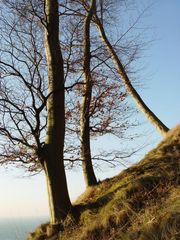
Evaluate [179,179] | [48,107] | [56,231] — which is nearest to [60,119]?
[48,107]

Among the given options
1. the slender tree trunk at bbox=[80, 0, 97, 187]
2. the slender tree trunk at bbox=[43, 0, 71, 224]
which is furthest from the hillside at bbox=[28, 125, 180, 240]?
the slender tree trunk at bbox=[80, 0, 97, 187]

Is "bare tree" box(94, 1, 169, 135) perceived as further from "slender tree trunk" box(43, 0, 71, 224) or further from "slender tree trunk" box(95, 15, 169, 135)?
"slender tree trunk" box(43, 0, 71, 224)

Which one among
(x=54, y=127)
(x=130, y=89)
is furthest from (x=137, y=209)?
(x=130, y=89)

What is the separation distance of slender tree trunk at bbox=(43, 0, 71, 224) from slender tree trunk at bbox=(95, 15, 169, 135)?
415cm

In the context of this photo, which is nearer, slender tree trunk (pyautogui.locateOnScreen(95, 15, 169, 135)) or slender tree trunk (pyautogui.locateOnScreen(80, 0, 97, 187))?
slender tree trunk (pyautogui.locateOnScreen(80, 0, 97, 187))

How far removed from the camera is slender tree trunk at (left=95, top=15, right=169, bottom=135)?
46.1ft

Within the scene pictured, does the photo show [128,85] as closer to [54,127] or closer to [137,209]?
[54,127]

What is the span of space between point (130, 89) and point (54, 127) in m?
5.36

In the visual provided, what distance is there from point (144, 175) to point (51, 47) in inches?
160

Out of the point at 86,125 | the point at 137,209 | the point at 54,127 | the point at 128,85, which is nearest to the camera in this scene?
the point at 137,209

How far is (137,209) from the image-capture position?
312 inches

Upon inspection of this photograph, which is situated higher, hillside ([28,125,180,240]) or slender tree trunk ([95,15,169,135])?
slender tree trunk ([95,15,169,135])

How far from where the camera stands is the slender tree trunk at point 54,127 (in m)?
9.71

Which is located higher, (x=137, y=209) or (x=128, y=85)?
(x=128, y=85)
